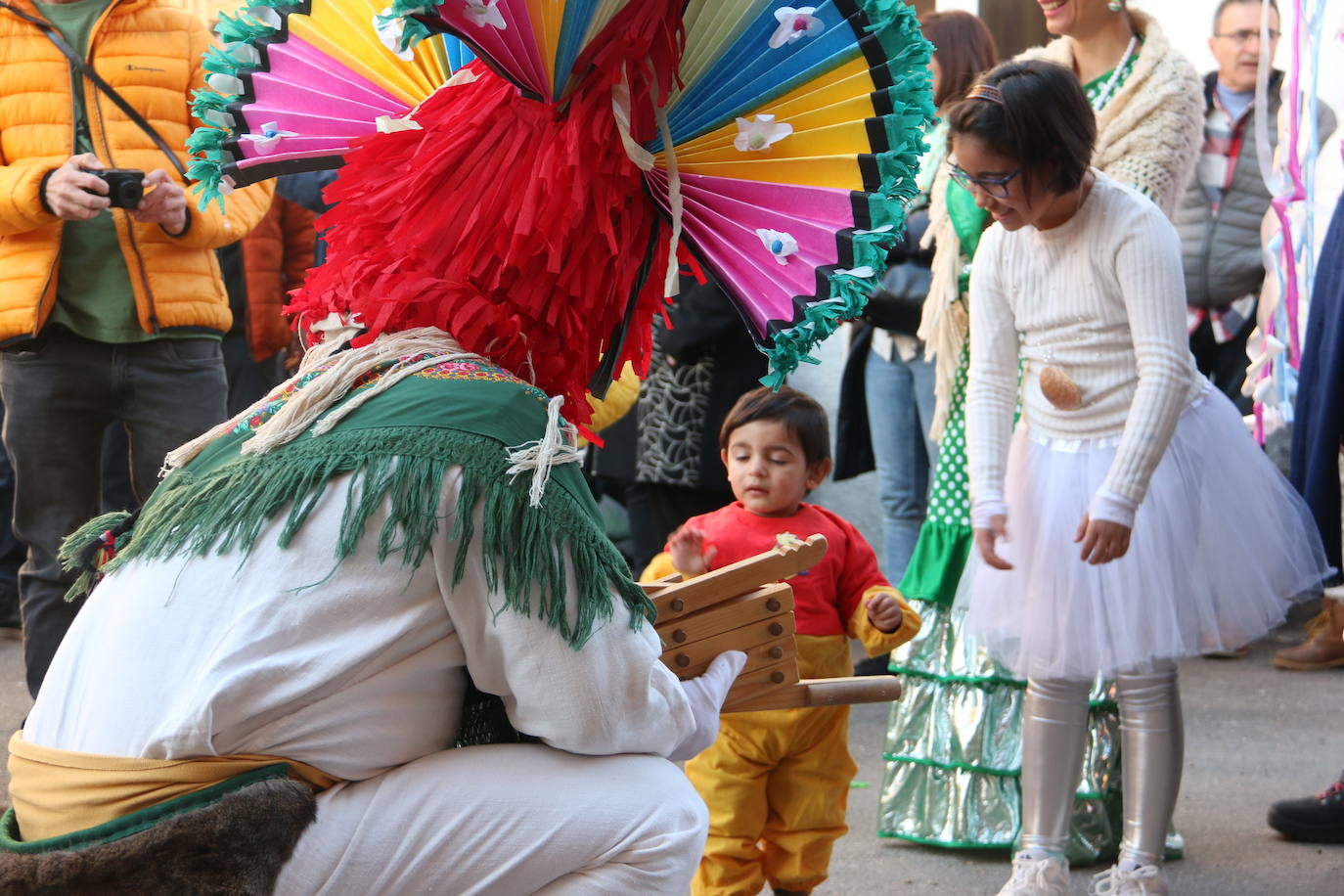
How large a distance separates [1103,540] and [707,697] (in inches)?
39.0

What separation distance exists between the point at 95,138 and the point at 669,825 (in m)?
2.45

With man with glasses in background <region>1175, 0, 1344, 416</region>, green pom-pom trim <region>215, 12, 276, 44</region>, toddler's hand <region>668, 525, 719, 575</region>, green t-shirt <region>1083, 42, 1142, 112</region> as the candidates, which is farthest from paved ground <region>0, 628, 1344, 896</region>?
green pom-pom trim <region>215, 12, 276, 44</region>

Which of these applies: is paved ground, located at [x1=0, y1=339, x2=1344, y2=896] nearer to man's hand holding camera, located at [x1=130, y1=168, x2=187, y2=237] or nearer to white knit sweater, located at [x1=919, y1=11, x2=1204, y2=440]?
white knit sweater, located at [x1=919, y1=11, x2=1204, y2=440]

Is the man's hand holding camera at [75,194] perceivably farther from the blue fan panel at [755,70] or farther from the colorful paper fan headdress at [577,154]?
the blue fan panel at [755,70]

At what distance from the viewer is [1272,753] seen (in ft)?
13.3

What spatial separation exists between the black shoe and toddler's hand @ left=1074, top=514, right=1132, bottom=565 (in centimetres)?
109

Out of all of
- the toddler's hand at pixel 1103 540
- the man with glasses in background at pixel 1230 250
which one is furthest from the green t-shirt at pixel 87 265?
the man with glasses in background at pixel 1230 250

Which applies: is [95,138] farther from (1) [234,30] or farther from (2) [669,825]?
(2) [669,825]

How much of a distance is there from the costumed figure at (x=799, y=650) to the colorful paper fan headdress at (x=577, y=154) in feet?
3.25

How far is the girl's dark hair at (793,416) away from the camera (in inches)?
117

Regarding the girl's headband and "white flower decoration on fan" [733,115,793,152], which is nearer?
"white flower decoration on fan" [733,115,793,152]

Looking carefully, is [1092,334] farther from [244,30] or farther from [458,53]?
[244,30]

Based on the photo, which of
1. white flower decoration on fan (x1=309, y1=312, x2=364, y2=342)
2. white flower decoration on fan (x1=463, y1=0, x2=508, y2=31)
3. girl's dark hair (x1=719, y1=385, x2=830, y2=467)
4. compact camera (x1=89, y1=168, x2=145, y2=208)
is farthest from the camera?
compact camera (x1=89, y1=168, x2=145, y2=208)

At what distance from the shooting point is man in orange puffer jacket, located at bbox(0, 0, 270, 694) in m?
3.42
